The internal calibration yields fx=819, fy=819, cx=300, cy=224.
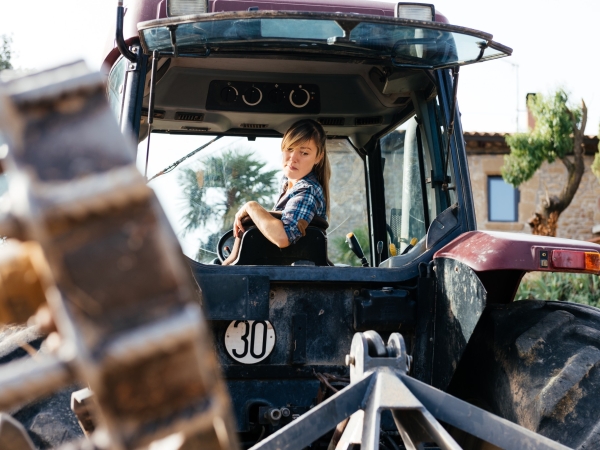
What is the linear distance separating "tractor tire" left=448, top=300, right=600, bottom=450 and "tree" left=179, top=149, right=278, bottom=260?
144cm

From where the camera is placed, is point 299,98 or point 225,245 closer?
point 225,245

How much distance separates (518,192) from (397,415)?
21.8 m

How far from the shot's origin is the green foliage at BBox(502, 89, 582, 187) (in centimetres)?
2002

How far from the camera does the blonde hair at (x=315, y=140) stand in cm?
356

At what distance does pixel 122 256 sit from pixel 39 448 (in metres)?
1.77

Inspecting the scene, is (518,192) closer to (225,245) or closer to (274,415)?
(225,245)

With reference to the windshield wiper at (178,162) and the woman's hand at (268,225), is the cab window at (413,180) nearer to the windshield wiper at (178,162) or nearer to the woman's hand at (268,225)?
the woman's hand at (268,225)

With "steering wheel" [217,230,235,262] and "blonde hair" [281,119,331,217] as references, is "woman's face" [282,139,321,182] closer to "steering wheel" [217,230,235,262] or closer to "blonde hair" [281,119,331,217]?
"blonde hair" [281,119,331,217]

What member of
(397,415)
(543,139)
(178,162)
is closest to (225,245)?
(178,162)

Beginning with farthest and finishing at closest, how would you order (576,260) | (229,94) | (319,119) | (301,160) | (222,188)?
(319,119) < (229,94) < (222,188) < (301,160) < (576,260)

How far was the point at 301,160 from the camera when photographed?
352cm

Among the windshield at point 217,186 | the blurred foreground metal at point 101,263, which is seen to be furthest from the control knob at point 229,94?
the blurred foreground metal at point 101,263

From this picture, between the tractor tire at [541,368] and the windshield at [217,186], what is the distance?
1.40m

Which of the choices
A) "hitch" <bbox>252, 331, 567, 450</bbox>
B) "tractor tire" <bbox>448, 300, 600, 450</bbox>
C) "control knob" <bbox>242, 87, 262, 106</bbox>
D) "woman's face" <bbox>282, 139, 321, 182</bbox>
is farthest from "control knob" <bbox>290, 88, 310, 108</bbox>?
"hitch" <bbox>252, 331, 567, 450</bbox>
